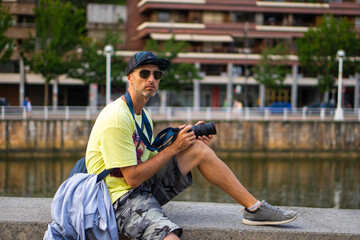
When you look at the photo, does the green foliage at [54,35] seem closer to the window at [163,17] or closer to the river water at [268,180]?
the river water at [268,180]

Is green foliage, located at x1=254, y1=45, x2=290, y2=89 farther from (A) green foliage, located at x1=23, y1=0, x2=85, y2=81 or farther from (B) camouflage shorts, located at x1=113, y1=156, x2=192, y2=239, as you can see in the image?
(B) camouflage shorts, located at x1=113, y1=156, x2=192, y2=239

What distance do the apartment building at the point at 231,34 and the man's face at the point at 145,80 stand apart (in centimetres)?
4546

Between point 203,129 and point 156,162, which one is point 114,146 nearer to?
point 156,162

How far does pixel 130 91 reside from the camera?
408cm

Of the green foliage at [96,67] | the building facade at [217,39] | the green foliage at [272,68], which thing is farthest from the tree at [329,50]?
the green foliage at [96,67]

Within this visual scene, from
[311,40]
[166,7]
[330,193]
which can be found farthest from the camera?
[166,7]

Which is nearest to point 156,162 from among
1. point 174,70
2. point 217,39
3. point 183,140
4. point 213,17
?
point 183,140

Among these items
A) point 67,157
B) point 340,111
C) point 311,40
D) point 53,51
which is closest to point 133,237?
point 67,157

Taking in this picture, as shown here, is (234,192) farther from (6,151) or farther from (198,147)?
(6,151)

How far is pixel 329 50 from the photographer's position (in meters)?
44.4

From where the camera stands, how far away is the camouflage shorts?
3725 mm

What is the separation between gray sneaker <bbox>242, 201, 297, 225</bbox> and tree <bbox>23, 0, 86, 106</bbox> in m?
35.4

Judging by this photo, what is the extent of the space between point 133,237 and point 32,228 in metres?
0.85

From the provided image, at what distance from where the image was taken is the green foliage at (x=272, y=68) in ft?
154
